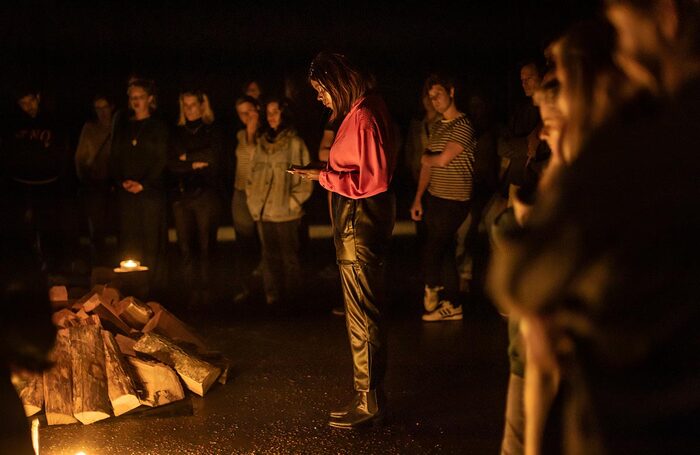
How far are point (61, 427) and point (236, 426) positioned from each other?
105cm

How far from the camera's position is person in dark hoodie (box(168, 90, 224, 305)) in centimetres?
779

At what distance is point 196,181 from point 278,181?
90cm

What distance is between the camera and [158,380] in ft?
16.7

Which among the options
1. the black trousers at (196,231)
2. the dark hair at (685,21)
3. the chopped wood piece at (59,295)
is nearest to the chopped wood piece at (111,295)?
the chopped wood piece at (59,295)

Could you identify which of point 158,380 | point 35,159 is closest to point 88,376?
point 158,380

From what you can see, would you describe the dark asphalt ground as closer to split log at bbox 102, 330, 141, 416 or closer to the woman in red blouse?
split log at bbox 102, 330, 141, 416

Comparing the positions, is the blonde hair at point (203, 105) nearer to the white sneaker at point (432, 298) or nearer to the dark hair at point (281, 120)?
the dark hair at point (281, 120)

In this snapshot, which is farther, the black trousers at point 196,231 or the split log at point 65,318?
the black trousers at point 196,231

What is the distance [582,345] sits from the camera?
1841mm

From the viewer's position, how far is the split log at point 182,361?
204 inches

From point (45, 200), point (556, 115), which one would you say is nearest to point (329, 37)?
point (45, 200)

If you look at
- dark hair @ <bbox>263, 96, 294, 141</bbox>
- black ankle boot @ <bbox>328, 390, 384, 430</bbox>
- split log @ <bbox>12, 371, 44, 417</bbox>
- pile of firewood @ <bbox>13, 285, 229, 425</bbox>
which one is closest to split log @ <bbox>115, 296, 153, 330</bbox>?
pile of firewood @ <bbox>13, 285, 229, 425</bbox>

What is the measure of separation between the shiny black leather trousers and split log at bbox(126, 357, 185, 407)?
4.28ft

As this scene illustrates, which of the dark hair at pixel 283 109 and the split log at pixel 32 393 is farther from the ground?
the dark hair at pixel 283 109
